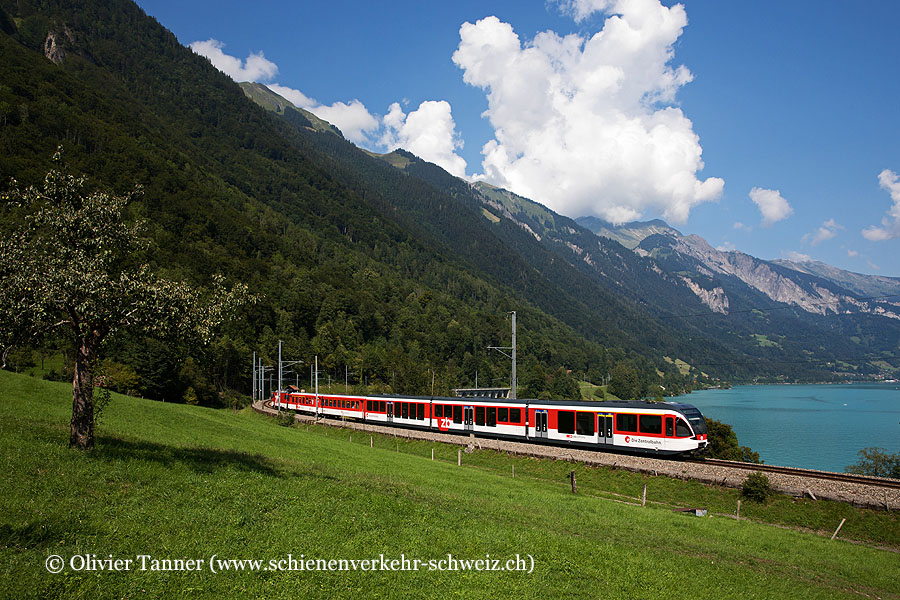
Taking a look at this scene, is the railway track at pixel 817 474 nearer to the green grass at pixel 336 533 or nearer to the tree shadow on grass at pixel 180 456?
the green grass at pixel 336 533

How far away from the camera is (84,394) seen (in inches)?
466

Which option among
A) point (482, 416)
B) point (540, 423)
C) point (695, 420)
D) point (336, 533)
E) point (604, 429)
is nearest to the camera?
point (336, 533)

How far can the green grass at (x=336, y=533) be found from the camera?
7852 mm

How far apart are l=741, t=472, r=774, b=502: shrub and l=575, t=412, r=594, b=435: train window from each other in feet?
29.5

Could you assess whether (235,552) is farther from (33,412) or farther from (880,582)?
(880,582)

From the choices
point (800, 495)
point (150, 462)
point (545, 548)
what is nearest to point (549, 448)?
point (800, 495)

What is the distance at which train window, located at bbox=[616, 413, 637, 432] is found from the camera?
2839 cm

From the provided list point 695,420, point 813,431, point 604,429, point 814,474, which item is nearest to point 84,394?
point 604,429

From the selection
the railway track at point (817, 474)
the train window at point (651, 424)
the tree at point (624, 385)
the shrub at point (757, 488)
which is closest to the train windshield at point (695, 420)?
the train window at point (651, 424)

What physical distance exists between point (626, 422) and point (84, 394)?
2548 cm

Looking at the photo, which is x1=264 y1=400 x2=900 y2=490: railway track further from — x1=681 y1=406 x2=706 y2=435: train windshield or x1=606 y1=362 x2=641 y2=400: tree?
x1=606 y1=362 x2=641 y2=400: tree

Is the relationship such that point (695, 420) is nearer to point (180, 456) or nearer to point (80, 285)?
point (180, 456)

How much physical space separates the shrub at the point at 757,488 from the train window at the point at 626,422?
21.5 ft

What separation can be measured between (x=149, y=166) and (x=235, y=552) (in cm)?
17816
